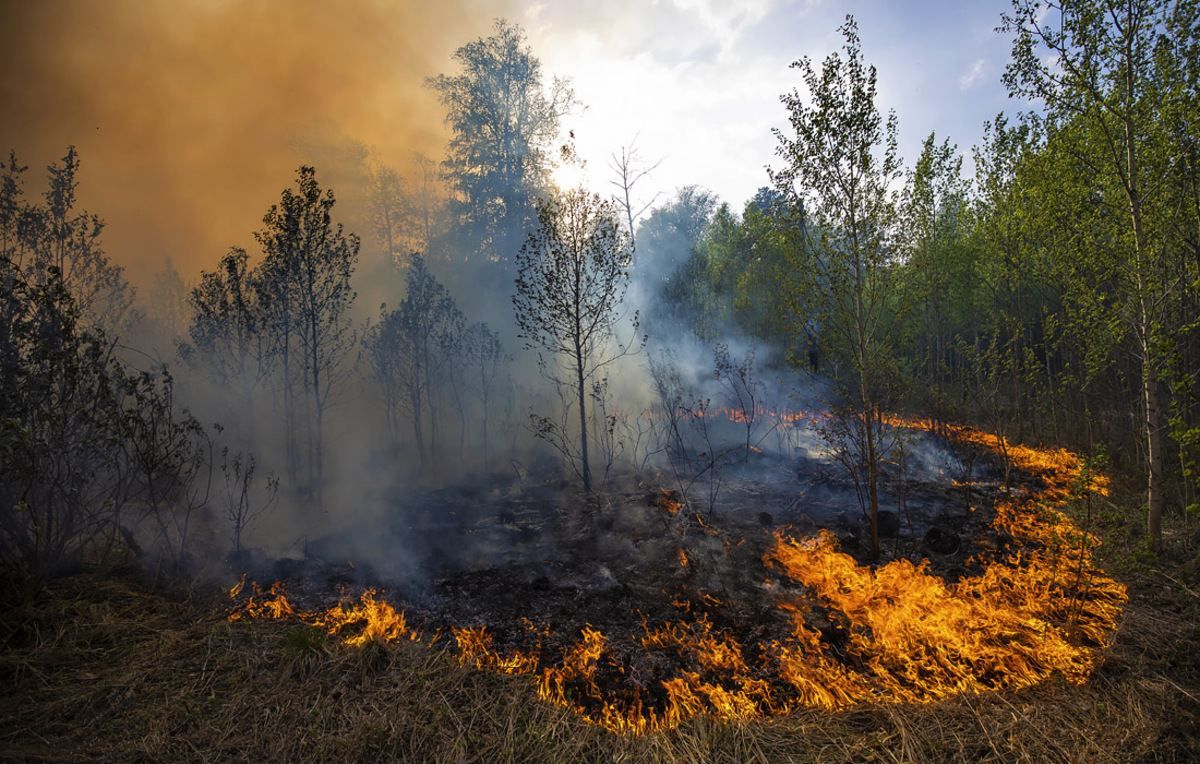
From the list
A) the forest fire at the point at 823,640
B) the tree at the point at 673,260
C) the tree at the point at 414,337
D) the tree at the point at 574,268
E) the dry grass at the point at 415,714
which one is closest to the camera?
the dry grass at the point at 415,714

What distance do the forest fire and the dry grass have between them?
0.30 metres

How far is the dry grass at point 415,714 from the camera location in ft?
12.4

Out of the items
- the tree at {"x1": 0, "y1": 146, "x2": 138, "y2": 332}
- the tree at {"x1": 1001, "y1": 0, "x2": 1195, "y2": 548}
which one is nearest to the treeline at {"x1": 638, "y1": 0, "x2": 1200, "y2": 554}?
the tree at {"x1": 1001, "y1": 0, "x2": 1195, "y2": 548}

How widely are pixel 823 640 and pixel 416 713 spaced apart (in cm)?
465

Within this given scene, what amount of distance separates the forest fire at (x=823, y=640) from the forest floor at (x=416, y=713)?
293mm

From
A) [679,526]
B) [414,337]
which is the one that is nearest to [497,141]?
[414,337]

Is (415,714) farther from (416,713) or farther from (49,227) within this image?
(49,227)

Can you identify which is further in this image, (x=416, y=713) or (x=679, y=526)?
(x=679, y=526)

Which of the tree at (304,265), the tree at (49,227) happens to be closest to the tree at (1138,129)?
the tree at (304,265)

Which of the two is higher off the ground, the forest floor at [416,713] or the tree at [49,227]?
the tree at [49,227]

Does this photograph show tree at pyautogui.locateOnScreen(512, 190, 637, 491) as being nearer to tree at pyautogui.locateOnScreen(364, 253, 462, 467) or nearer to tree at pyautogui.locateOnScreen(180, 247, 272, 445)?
tree at pyautogui.locateOnScreen(364, 253, 462, 467)

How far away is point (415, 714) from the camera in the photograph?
4219mm

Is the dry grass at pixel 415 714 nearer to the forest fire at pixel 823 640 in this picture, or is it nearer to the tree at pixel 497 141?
the forest fire at pixel 823 640

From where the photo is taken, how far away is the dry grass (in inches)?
149
